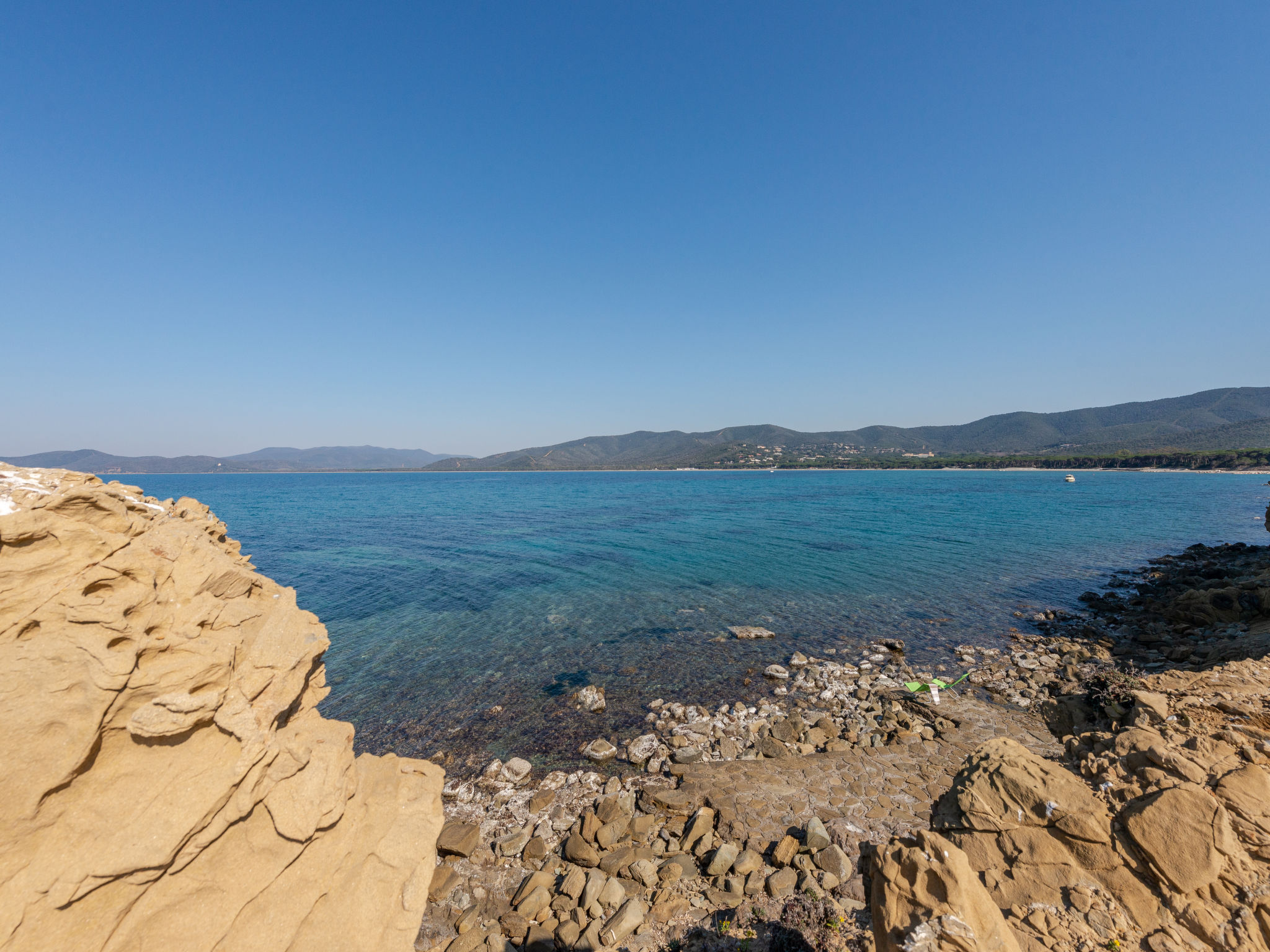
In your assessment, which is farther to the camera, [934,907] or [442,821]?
[442,821]

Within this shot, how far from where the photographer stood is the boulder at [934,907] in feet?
14.3

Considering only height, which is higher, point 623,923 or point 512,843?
point 623,923

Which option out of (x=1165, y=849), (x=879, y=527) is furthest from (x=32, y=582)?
(x=879, y=527)

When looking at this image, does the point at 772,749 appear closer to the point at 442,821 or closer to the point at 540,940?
the point at 540,940

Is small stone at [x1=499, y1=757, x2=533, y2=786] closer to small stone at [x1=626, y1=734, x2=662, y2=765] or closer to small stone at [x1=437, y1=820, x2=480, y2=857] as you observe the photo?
small stone at [x1=437, y1=820, x2=480, y2=857]

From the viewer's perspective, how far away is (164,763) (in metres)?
5.62

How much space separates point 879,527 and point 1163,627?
31131 mm

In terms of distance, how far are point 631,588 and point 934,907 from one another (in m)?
25.2

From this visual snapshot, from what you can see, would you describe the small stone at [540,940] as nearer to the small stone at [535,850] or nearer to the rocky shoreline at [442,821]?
the rocky shoreline at [442,821]

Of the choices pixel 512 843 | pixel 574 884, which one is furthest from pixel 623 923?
pixel 512 843

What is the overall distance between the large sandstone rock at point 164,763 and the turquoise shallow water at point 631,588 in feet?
22.8

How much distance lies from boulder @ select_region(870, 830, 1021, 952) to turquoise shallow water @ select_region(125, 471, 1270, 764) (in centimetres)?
1007

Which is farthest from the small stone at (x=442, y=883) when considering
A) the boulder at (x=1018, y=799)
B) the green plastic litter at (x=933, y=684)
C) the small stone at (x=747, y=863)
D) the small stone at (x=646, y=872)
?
the green plastic litter at (x=933, y=684)

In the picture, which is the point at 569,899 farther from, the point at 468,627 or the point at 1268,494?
the point at 1268,494
